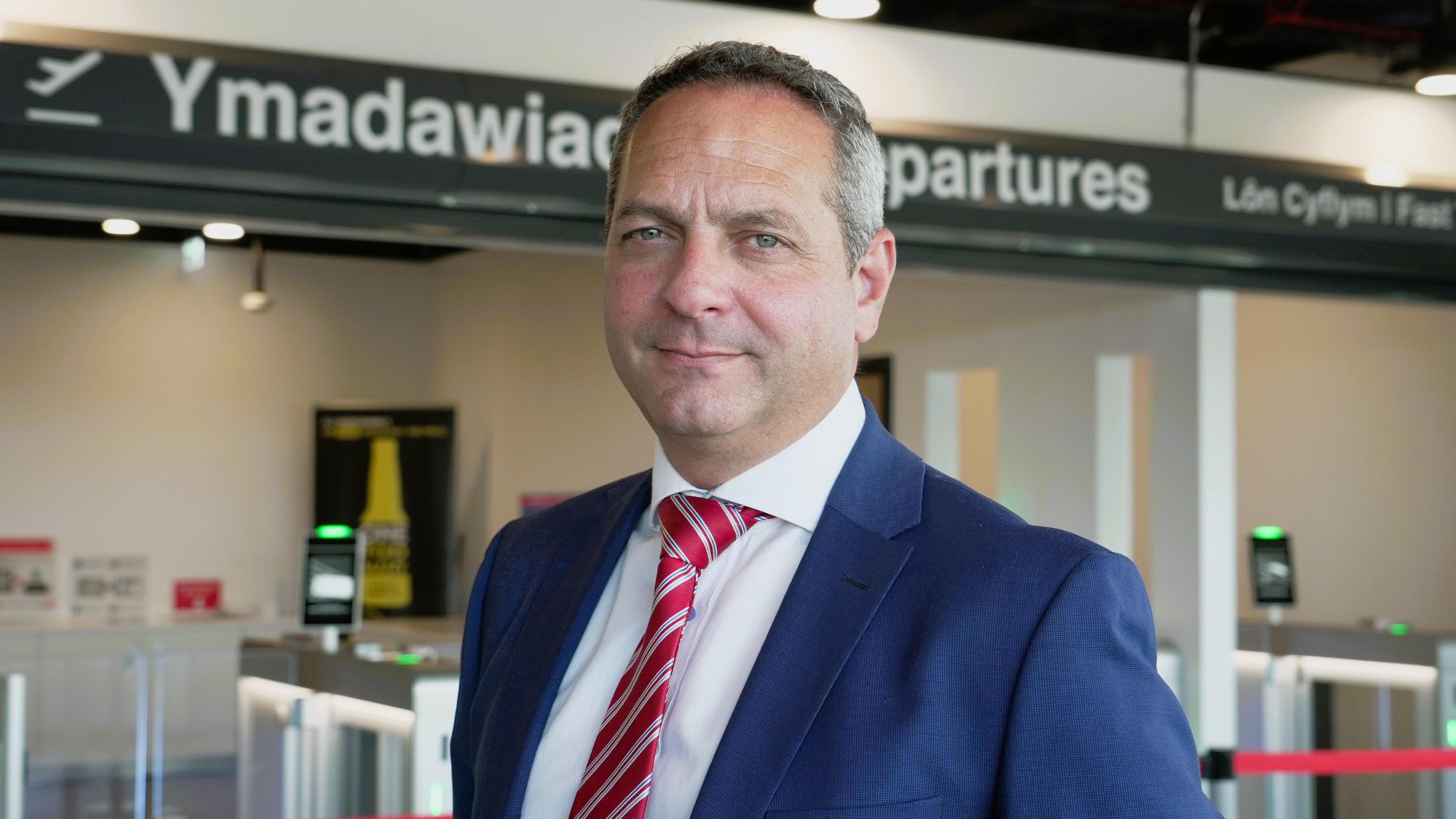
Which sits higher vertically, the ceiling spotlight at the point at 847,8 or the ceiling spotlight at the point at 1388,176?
the ceiling spotlight at the point at 847,8

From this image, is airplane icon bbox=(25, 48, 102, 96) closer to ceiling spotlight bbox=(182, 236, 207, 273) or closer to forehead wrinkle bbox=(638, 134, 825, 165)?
forehead wrinkle bbox=(638, 134, 825, 165)

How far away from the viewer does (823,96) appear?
4.01 ft

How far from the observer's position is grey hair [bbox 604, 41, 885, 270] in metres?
1.22

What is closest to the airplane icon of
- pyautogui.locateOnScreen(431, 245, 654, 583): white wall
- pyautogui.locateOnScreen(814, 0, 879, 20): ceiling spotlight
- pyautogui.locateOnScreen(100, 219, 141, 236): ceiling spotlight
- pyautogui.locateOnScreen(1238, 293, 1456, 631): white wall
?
pyautogui.locateOnScreen(814, 0, 879, 20): ceiling spotlight

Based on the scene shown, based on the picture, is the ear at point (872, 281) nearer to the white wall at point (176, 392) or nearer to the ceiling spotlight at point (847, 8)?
the ceiling spotlight at point (847, 8)

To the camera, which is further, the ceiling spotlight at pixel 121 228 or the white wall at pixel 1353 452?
the ceiling spotlight at pixel 121 228

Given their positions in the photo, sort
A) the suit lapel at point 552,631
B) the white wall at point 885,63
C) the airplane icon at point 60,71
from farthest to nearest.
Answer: the white wall at point 885,63
the airplane icon at point 60,71
the suit lapel at point 552,631

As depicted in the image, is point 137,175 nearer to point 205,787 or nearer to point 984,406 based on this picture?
point 205,787

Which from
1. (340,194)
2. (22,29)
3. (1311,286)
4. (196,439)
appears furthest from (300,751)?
(196,439)

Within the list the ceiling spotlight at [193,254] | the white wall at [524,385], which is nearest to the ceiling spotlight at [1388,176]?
the white wall at [524,385]

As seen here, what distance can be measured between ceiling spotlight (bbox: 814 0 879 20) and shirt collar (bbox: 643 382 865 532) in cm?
252

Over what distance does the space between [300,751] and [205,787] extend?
1.01ft

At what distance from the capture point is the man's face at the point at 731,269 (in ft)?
3.84

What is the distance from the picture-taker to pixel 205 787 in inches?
192
